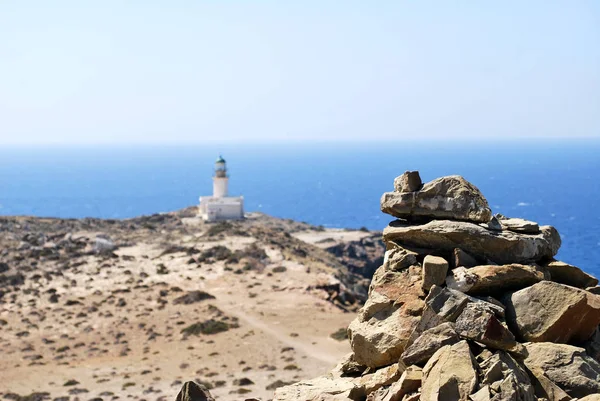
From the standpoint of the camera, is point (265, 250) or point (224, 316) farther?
point (265, 250)

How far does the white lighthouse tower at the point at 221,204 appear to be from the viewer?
74.0 metres

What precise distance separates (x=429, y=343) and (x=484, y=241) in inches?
99.4

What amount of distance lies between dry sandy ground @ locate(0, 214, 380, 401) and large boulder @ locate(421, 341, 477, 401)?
16776mm

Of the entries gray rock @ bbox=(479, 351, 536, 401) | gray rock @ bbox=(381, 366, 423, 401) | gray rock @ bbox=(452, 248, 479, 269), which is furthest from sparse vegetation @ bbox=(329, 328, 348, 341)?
gray rock @ bbox=(479, 351, 536, 401)

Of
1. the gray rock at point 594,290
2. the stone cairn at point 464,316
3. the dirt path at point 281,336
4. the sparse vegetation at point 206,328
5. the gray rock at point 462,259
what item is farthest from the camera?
the sparse vegetation at point 206,328

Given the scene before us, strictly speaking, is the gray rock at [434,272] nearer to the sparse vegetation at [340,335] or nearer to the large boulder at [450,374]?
the large boulder at [450,374]

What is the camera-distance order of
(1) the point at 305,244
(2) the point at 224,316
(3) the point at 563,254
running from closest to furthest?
(2) the point at 224,316, (1) the point at 305,244, (3) the point at 563,254

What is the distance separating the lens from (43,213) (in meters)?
173

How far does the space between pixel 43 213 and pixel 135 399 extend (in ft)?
528

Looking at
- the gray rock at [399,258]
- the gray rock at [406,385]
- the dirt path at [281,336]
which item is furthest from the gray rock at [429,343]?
the dirt path at [281,336]

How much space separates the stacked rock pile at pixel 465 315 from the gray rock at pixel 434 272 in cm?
2

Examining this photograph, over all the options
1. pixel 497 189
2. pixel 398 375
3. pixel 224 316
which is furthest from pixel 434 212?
pixel 497 189

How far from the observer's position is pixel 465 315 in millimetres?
10109

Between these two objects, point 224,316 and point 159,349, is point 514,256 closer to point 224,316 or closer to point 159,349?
point 159,349
